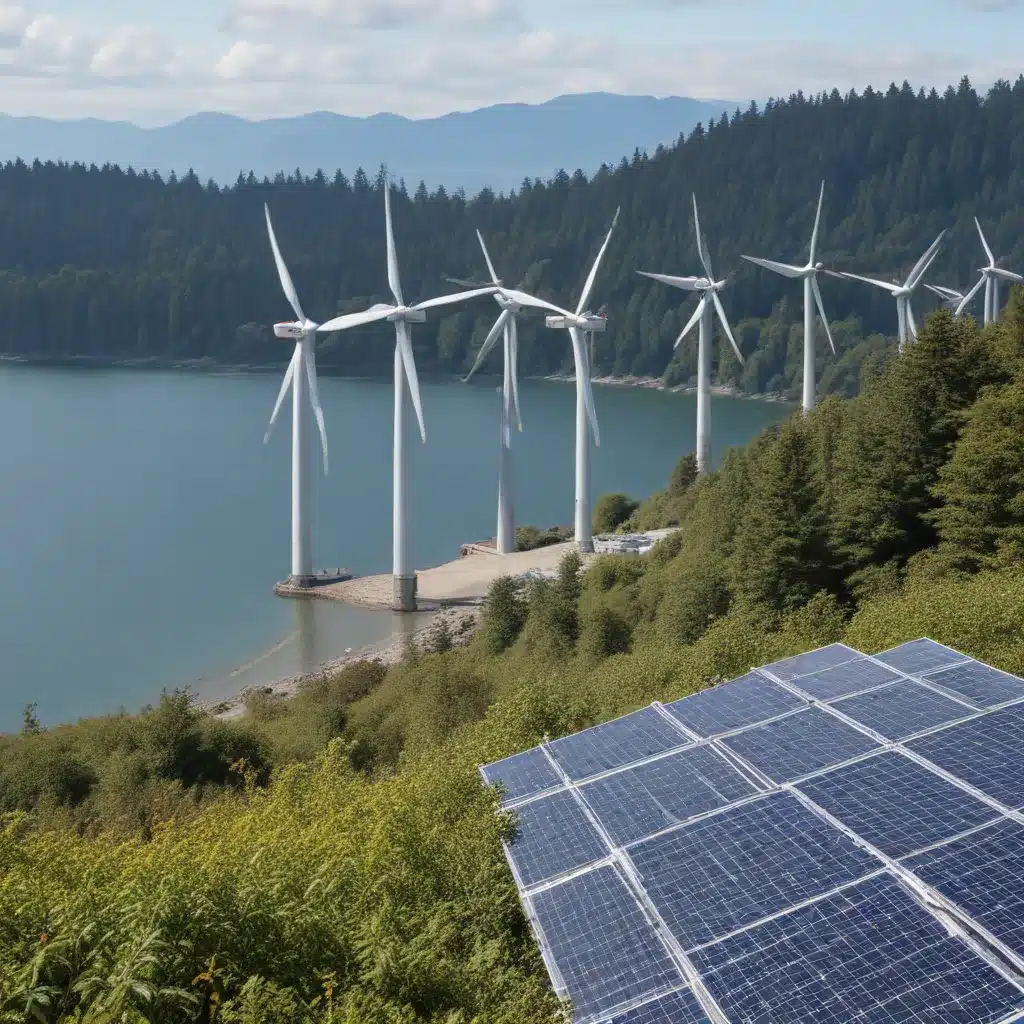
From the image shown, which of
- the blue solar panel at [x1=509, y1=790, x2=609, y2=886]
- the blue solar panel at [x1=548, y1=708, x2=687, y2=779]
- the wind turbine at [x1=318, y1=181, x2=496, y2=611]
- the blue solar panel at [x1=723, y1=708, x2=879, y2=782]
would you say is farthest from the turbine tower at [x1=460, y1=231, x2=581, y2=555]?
the blue solar panel at [x1=509, y1=790, x2=609, y2=886]

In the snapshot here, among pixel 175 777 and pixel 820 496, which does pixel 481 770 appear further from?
pixel 820 496

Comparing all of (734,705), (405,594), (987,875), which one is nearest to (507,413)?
(405,594)

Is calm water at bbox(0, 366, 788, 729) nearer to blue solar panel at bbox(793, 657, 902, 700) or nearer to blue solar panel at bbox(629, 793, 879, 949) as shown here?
blue solar panel at bbox(793, 657, 902, 700)

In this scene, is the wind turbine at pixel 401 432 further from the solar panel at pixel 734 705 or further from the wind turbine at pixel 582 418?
the solar panel at pixel 734 705

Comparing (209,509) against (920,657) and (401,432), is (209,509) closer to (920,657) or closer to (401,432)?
(401,432)

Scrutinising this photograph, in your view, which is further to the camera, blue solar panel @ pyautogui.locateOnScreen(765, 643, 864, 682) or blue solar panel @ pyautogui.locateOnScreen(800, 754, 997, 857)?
blue solar panel @ pyautogui.locateOnScreen(765, 643, 864, 682)

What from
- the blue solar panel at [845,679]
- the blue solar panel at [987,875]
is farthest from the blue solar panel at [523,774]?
the blue solar panel at [987,875]
